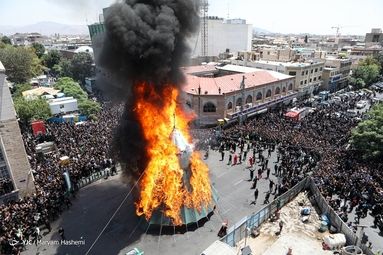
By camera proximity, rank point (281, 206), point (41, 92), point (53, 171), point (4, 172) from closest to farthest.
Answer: point (281, 206) < point (4, 172) < point (53, 171) < point (41, 92)

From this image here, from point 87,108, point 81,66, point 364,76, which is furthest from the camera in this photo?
point 81,66

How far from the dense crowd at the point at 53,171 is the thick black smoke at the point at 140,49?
5449mm

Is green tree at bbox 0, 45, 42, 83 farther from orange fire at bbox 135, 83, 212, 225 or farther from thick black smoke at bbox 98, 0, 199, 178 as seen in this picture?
orange fire at bbox 135, 83, 212, 225

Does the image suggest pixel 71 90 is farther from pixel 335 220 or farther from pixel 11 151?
pixel 335 220

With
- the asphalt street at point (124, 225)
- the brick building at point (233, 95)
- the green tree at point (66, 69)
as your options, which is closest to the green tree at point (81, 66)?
the green tree at point (66, 69)

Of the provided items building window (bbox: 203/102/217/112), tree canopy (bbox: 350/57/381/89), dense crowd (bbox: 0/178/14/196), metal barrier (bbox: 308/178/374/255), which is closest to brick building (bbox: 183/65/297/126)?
building window (bbox: 203/102/217/112)

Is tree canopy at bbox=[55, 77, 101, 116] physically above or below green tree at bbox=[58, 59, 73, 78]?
below

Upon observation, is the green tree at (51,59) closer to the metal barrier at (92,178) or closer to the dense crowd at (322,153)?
the dense crowd at (322,153)

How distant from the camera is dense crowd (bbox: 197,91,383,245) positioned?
1921 centimetres

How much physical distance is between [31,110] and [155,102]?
23.8 metres

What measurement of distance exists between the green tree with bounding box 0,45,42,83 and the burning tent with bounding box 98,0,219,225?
136 ft

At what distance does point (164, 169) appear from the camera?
720 inches

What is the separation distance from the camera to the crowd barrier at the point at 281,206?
15.8m

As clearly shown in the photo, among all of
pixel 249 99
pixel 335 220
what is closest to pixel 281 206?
pixel 335 220
